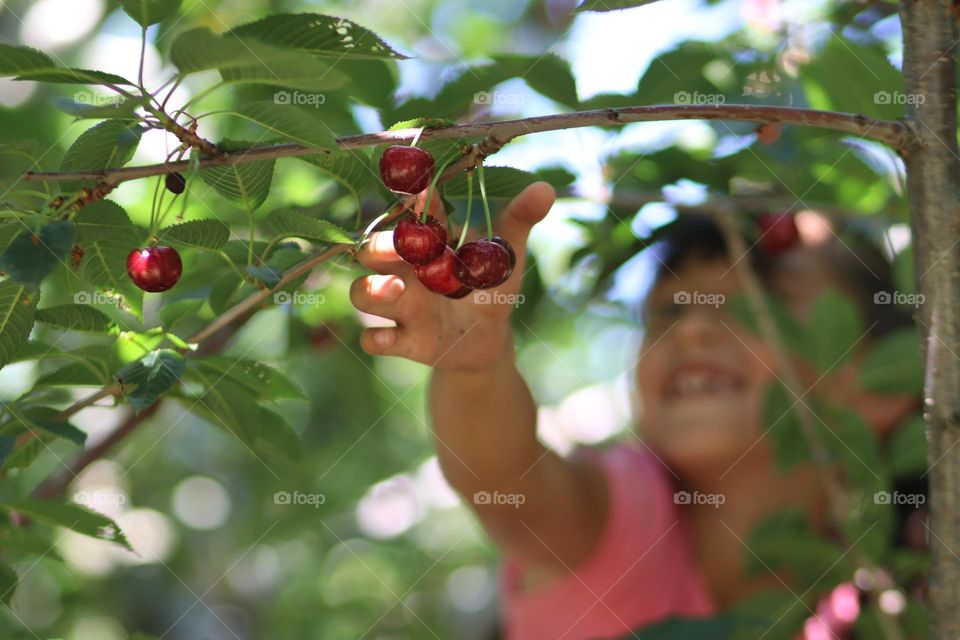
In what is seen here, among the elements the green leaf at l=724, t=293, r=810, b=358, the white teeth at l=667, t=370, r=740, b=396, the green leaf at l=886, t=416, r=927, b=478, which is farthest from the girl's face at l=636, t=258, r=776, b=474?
the green leaf at l=886, t=416, r=927, b=478

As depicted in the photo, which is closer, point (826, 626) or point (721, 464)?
point (826, 626)

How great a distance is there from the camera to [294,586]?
141 inches

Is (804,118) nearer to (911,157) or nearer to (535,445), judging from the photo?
(911,157)

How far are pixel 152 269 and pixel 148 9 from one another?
0.24m

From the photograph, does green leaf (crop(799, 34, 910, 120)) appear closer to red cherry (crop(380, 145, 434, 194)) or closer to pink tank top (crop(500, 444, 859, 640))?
red cherry (crop(380, 145, 434, 194))

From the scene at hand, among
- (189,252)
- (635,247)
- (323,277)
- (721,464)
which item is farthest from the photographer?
(721,464)

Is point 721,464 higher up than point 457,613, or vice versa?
point 721,464

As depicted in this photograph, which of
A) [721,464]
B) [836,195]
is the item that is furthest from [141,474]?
[836,195]

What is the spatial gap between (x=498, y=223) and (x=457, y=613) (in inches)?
113

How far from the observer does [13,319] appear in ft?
2.86

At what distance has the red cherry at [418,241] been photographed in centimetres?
93

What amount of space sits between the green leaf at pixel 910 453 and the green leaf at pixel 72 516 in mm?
1287

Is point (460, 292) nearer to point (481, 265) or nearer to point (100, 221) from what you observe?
point (481, 265)

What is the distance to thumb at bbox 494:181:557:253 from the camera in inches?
41.0
